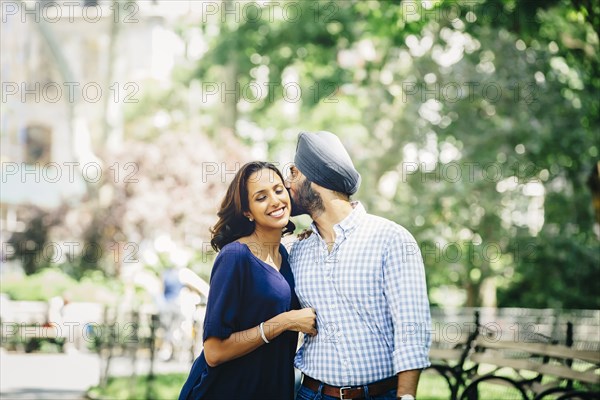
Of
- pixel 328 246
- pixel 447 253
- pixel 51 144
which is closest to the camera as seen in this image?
pixel 328 246

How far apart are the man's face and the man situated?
0.04 meters

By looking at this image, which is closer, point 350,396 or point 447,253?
point 350,396

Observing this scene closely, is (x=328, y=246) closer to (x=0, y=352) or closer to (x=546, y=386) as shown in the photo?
(x=546, y=386)

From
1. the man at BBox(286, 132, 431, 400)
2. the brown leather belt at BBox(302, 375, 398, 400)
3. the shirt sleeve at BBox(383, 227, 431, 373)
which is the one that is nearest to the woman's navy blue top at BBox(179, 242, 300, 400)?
the man at BBox(286, 132, 431, 400)

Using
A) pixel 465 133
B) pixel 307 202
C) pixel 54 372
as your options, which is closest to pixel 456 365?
pixel 307 202

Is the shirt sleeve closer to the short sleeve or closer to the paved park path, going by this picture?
the short sleeve

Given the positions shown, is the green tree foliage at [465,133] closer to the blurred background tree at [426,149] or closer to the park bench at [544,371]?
the blurred background tree at [426,149]

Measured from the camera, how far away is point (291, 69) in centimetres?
2781

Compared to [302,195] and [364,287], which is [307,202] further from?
[364,287]

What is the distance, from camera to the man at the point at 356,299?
407 centimetres

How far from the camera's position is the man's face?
446 centimetres

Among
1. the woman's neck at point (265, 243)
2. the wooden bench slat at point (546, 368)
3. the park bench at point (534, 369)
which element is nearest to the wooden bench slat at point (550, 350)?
the park bench at point (534, 369)

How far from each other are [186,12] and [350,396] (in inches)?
952

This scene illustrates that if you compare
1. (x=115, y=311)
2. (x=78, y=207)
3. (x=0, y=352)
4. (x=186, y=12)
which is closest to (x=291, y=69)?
(x=186, y=12)
